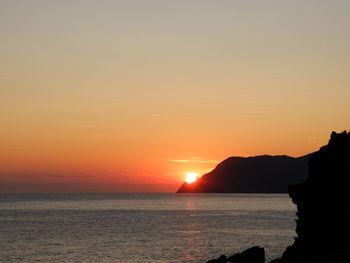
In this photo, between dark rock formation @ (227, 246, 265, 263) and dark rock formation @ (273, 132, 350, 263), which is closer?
dark rock formation @ (273, 132, 350, 263)

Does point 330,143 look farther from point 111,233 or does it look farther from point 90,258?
point 111,233

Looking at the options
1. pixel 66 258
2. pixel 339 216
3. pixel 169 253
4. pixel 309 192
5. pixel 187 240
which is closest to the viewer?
pixel 339 216

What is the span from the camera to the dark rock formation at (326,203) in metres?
45.9

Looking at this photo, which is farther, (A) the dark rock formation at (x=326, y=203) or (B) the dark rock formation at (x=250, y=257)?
(B) the dark rock formation at (x=250, y=257)

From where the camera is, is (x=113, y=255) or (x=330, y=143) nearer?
(x=330, y=143)

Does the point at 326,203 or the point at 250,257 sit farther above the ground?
the point at 326,203

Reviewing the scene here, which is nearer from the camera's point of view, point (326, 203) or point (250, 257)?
point (326, 203)

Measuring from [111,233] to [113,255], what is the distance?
35.2 meters

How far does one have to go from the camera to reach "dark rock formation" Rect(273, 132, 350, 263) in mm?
45938

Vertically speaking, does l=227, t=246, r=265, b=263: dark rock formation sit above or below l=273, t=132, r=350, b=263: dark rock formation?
below

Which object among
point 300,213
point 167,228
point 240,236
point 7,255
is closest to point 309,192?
point 300,213

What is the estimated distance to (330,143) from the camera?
166 ft

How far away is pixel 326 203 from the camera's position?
48188mm

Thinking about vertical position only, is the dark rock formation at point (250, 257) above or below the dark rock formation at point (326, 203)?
below
